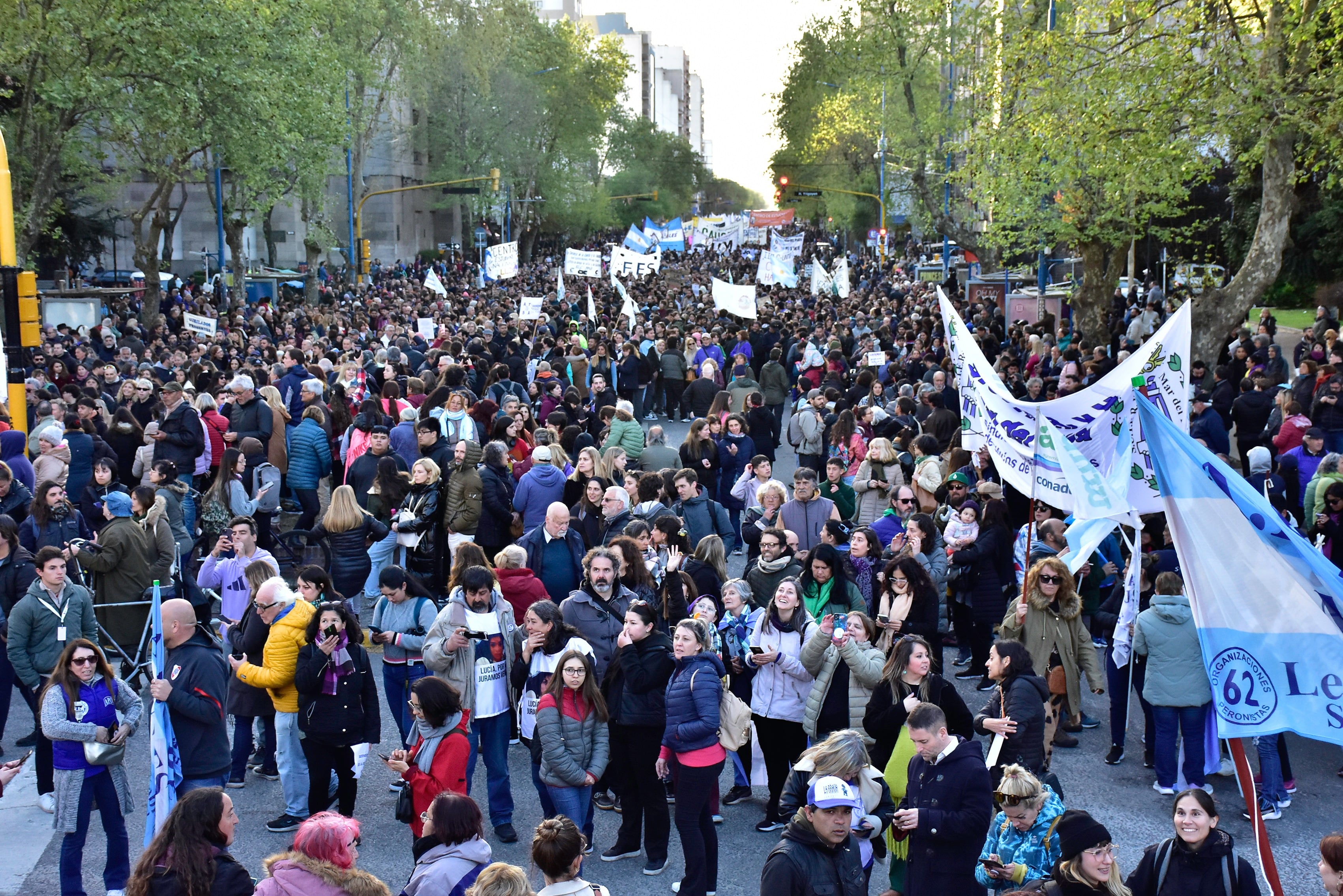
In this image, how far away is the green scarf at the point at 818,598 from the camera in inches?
309

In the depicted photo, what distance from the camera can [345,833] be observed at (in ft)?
15.3

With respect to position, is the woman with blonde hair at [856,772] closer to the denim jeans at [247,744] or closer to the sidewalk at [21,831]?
the denim jeans at [247,744]

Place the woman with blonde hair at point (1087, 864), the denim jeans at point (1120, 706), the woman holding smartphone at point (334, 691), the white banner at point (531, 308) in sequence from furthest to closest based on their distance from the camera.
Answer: the white banner at point (531, 308) → the denim jeans at point (1120, 706) → the woman holding smartphone at point (334, 691) → the woman with blonde hair at point (1087, 864)

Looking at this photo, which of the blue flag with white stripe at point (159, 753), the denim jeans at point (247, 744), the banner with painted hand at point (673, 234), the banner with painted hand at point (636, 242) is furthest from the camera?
the banner with painted hand at point (673, 234)

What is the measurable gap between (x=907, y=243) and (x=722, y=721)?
6845 centimetres

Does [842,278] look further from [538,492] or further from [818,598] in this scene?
[818,598]

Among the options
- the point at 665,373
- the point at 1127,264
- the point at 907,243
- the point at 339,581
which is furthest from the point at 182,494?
the point at 907,243

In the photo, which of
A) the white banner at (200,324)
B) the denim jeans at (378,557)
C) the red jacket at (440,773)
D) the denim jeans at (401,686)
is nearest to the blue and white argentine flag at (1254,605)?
the red jacket at (440,773)

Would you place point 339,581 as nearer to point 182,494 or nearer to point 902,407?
point 182,494

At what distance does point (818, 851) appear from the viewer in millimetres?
4734

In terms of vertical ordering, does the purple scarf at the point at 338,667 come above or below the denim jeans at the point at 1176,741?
above

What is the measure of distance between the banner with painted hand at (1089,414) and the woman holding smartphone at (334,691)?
441 cm

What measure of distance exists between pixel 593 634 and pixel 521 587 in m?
0.99

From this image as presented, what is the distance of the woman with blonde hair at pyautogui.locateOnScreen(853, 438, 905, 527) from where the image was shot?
11195mm
